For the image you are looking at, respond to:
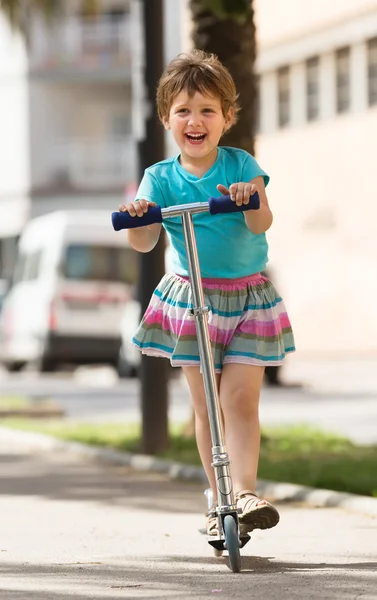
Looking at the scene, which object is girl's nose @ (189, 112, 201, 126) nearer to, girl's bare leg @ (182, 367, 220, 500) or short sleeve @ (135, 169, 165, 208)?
short sleeve @ (135, 169, 165, 208)

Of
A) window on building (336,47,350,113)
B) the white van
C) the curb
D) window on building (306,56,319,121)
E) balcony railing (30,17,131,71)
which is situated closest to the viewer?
the curb

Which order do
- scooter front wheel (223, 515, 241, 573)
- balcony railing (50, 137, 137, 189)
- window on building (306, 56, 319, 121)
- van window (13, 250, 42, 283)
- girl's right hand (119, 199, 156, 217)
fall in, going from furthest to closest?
1. balcony railing (50, 137, 137, 189)
2. window on building (306, 56, 319, 121)
3. van window (13, 250, 42, 283)
4. girl's right hand (119, 199, 156, 217)
5. scooter front wheel (223, 515, 241, 573)

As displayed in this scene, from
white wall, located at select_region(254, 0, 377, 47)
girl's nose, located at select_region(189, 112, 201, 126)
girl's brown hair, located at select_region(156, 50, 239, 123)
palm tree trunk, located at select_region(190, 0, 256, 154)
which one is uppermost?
white wall, located at select_region(254, 0, 377, 47)

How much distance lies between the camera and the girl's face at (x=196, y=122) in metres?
6.23

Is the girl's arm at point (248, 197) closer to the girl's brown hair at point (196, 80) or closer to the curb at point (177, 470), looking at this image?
the girl's brown hair at point (196, 80)

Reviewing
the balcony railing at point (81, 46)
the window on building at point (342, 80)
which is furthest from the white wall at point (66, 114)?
the window on building at point (342, 80)

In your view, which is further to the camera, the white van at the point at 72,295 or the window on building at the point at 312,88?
the window on building at the point at 312,88

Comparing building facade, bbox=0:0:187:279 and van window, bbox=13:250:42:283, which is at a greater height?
building facade, bbox=0:0:187:279

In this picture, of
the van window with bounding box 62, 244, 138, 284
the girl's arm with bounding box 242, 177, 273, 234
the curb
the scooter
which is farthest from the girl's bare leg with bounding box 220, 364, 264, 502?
the van window with bounding box 62, 244, 138, 284

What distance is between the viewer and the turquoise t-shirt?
6312 mm

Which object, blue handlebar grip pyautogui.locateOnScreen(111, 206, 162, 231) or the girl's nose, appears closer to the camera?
blue handlebar grip pyautogui.locateOnScreen(111, 206, 162, 231)

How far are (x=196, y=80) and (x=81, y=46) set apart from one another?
43.4 meters

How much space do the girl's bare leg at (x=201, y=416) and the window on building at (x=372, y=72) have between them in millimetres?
28217

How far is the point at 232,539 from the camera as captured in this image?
585cm
